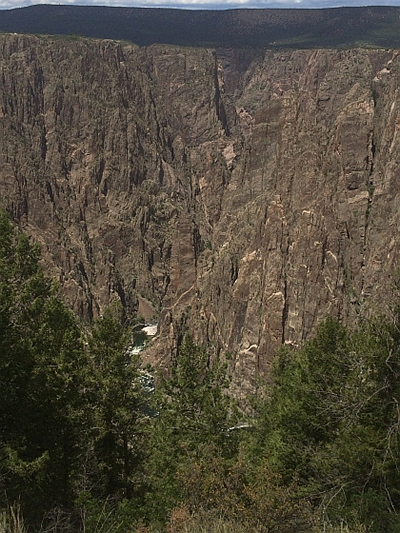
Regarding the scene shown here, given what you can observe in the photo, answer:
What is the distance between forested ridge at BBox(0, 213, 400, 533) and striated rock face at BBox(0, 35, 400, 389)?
6.23m

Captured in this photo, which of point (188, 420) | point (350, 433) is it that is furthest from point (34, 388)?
point (350, 433)

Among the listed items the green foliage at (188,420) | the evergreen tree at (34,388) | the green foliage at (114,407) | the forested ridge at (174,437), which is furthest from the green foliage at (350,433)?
the evergreen tree at (34,388)

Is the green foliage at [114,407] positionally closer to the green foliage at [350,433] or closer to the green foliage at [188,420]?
the green foliage at [188,420]

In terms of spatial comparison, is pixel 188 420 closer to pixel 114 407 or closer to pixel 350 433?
pixel 114 407

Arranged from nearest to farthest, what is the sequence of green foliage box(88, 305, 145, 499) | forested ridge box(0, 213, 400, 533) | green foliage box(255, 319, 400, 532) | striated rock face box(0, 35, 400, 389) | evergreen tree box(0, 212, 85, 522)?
forested ridge box(0, 213, 400, 533), green foliage box(255, 319, 400, 532), evergreen tree box(0, 212, 85, 522), green foliage box(88, 305, 145, 499), striated rock face box(0, 35, 400, 389)

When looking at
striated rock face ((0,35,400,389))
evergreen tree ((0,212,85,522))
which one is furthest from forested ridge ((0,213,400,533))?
striated rock face ((0,35,400,389))

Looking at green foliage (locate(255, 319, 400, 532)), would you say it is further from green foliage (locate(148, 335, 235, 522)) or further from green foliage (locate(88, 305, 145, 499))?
green foliage (locate(88, 305, 145, 499))

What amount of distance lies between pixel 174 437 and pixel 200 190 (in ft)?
455

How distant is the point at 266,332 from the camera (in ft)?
233

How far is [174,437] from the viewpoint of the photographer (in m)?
24.3

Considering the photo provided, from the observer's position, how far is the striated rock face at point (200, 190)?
70.1 m

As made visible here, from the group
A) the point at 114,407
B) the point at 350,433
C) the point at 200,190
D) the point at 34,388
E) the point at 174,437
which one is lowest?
the point at 200,190

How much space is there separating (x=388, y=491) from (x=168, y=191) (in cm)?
14817

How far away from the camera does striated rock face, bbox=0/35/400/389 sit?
70.1 m
